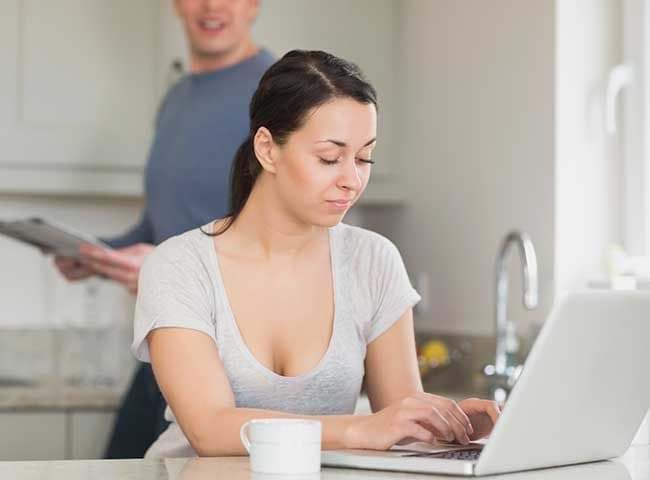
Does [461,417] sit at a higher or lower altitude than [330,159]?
lower

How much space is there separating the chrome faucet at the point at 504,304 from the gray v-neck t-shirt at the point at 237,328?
99 cm

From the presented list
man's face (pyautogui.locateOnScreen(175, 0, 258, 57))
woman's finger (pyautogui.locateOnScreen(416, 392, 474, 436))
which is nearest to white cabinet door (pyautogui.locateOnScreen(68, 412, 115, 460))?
man's face (pyautogui.locateOnScreen(175, 0, 258, 57))

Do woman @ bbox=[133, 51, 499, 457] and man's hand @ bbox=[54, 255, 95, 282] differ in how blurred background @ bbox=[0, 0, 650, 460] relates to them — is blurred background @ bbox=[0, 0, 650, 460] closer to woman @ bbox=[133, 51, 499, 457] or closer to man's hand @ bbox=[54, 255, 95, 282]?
man's hand @ bbox=[54, 255, 95, 282]

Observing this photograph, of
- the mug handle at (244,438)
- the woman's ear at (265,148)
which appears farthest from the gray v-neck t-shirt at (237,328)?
the mug handle at (244,438)

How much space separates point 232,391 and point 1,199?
217cm

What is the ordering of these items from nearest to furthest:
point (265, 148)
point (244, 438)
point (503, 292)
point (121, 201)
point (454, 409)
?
point (244, 438), point (454, 409), point (265, 148), point (503, 292), point (121, 201)

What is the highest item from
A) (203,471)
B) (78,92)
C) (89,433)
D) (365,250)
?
(78,92)

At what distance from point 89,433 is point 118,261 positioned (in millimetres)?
493

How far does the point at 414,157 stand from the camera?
3752mm

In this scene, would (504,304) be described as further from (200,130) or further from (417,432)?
(417,432)

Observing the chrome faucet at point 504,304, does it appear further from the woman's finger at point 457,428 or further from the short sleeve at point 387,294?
the woman's finger at point 457,428

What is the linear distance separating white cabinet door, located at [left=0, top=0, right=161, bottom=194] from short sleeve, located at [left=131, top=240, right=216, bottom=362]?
5.84 ft

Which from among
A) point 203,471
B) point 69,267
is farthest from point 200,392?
point 69,267

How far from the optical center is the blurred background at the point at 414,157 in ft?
9.92
